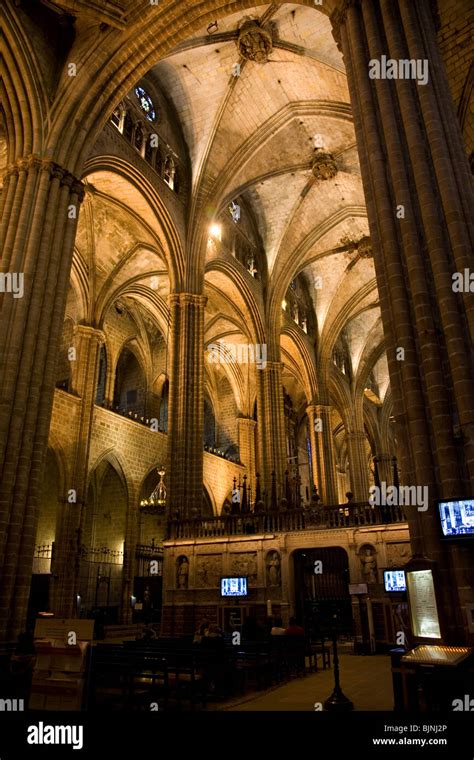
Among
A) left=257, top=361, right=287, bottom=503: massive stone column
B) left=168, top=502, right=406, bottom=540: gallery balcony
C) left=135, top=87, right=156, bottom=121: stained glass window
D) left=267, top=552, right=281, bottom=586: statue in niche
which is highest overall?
left=135, top=87, right=156, bottom=121: stained glass window

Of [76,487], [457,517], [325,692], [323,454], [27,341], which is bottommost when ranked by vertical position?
[325,692]

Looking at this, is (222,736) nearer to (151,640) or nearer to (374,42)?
(151,640)

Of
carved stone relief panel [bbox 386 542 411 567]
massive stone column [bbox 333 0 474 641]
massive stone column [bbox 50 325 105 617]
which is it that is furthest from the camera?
massive stone column [bbox 50 325 105 617]

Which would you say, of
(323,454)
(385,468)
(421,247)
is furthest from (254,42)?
(385,468)

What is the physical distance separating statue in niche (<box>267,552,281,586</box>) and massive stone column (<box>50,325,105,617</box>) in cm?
741

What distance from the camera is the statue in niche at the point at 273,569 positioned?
38.9ft

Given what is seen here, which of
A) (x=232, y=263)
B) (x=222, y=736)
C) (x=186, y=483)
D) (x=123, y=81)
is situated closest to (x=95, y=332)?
(x=232, y=263)

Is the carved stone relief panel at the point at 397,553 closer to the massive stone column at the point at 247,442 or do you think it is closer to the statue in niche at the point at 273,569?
the statue in niche at the point at 273,569

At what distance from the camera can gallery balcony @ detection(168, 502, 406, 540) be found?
11.5 meters

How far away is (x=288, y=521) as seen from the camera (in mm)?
12453

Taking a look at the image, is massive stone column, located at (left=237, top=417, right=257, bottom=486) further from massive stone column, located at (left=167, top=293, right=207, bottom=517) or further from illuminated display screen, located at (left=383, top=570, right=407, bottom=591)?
illuminated display screen, located at (left=383, top=570, right=407, bottom=591)

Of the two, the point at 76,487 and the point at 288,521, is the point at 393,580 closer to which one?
the point at 288,521

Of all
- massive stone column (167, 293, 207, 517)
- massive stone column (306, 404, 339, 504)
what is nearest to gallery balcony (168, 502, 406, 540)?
massive stone column (167, 293, 207, 517)

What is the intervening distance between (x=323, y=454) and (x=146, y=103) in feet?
52.9
